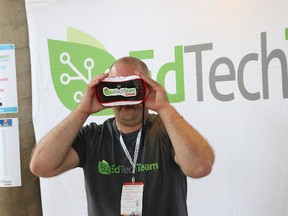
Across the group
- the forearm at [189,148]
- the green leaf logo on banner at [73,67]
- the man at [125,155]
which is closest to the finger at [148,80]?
the man at [125,155]

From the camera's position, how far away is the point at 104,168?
53.1 inches

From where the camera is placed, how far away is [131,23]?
6.73 feet

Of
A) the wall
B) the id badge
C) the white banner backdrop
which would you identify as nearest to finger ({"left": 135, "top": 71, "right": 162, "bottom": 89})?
the id badge

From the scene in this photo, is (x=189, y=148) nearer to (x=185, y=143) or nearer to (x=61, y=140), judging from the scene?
(x=185, y=143)

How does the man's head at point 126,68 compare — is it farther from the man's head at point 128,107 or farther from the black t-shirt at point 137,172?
the black t-shirt at point 137,172

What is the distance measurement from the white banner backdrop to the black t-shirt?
0.58m

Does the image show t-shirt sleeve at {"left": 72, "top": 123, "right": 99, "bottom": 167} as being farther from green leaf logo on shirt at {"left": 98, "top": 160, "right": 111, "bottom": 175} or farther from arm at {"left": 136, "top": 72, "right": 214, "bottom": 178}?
arm at {"left": 136, "top": 72, "right": 214, "bottom": 178}

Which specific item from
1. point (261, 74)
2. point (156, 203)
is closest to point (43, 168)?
point (156, 203)

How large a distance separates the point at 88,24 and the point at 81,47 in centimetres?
14

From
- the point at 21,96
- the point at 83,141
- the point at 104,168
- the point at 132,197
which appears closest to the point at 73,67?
the point at 21,96

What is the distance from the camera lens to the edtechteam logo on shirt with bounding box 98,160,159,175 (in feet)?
4.34

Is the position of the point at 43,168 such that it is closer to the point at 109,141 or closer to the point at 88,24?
the point at 109,141

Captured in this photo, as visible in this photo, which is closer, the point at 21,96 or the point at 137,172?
the point at 137,172

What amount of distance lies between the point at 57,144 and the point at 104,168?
19 centimetres
